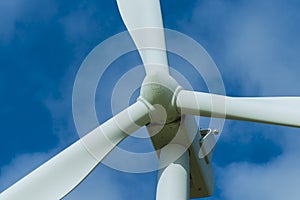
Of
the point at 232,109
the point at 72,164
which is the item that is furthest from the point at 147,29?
the point at 72,164

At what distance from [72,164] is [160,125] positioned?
2.14 metres

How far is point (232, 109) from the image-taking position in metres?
13.5

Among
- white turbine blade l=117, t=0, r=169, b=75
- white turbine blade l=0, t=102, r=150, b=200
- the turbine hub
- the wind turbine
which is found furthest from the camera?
white turbine blade l=117, t=0, r=169, b=75

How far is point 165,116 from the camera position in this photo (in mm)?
13570

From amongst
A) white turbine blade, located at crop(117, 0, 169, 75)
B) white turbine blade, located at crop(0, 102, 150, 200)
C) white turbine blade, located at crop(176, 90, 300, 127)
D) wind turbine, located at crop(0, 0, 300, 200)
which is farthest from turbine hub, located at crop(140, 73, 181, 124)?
white turbine blade, located at crop(0, 102, 150, 200)

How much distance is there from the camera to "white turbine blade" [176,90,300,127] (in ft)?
43.7

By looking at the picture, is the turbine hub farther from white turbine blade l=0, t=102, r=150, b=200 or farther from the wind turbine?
white turbine blade l=0, t=102, r=150, b=200

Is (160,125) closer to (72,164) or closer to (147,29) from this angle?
(72,164)

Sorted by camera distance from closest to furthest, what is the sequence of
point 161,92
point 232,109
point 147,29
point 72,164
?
point 72,164
point 161,92
point 232,109
point 147,29

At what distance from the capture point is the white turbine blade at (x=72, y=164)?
41.0 ft

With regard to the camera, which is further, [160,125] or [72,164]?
[160,125]

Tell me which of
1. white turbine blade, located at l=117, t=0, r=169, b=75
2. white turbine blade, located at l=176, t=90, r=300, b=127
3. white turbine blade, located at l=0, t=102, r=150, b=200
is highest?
white turbine blade, located at l=117, t=0, r=169, b=75

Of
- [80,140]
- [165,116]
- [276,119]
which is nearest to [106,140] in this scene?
[80,140]

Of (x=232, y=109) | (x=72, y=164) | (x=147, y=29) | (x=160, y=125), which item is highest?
(x=147, y=29)
